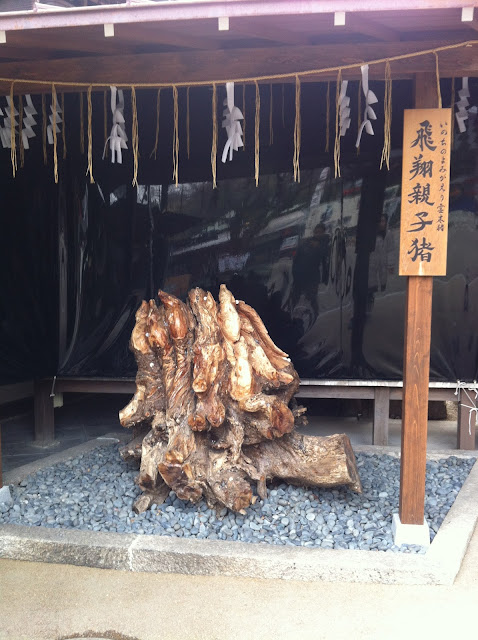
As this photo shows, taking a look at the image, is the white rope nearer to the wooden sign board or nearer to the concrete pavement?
the concrete pavement

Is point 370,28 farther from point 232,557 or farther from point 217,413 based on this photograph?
point 232,557

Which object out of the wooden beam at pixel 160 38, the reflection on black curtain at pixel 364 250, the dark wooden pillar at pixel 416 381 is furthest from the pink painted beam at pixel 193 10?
the reflection on black curtain at pixel 364 250

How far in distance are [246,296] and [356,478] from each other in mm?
2360

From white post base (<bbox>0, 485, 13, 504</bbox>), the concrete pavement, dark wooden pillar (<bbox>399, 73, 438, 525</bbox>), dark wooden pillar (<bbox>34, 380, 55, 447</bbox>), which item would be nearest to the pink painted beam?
dark wooden pillar (<bbox>399, 73, 438, 525</bbox>)

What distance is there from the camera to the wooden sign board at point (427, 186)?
3463 millimetres

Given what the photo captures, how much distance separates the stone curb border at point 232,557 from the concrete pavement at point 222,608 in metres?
0.06

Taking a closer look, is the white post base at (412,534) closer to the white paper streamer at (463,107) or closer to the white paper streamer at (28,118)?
the white paper streamer at (463,107)

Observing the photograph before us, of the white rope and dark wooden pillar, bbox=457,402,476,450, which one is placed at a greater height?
the white rope

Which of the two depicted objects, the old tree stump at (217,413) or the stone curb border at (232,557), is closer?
the stone curb border at (232,557)

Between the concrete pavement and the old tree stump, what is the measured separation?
0.77 metres

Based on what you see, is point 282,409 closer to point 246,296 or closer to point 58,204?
point 246,296

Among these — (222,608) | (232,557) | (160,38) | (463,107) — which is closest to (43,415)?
(232,557)

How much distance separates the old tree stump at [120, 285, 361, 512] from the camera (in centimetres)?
409

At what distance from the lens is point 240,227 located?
586 centimetres
